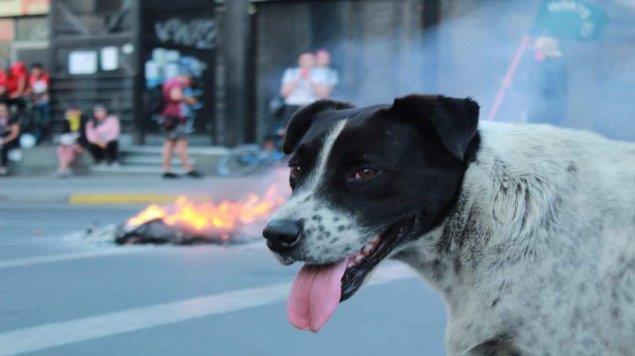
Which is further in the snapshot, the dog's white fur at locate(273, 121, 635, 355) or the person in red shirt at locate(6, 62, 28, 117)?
the person in red shirt at locate(6, 62, 28, 117)

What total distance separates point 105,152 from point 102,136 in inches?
11.8

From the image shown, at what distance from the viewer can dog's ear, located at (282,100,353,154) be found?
11.6 ft

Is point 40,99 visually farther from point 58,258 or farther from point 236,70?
point 58,258

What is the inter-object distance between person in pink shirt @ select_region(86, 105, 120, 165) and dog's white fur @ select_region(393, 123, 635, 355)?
1561 cm

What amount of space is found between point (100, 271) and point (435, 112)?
5.50 m

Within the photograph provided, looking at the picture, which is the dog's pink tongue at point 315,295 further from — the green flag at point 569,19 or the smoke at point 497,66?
the green flag at point 569,19

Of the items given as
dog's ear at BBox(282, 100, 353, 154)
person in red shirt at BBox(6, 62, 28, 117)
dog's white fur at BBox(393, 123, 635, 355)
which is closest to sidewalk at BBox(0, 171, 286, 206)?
person in red shirt at BBox(6, 62, 28, 117)

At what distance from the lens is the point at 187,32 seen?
1861 centimetres

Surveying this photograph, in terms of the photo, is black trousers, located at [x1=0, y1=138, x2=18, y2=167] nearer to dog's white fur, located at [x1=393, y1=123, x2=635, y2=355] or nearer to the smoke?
the smoke

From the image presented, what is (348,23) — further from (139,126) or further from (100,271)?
(100,271)

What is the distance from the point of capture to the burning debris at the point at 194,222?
951cm

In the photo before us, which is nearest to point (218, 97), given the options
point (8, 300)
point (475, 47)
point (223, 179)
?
point (223, 179)

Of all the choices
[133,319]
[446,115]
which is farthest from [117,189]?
[446,115]

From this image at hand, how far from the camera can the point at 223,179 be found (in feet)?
52.6
